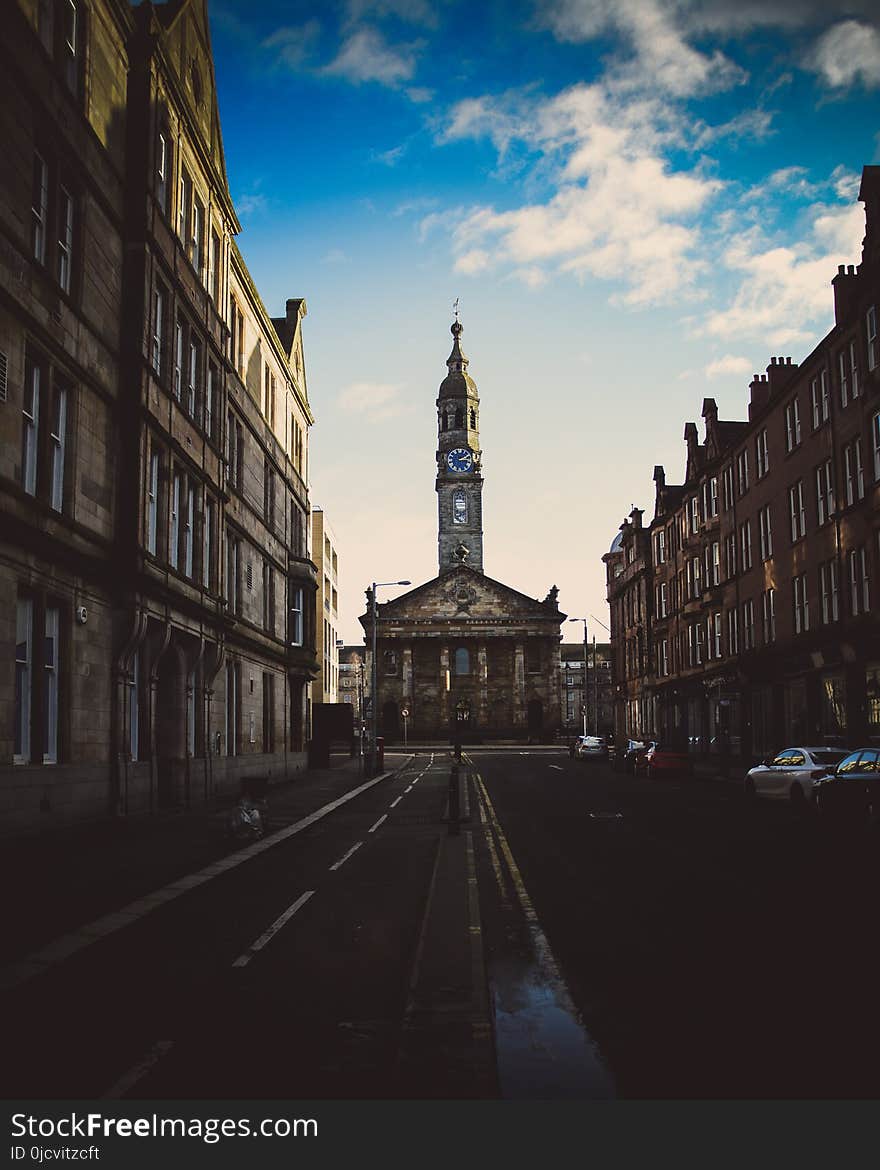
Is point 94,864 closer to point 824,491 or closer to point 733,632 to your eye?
point 824,491

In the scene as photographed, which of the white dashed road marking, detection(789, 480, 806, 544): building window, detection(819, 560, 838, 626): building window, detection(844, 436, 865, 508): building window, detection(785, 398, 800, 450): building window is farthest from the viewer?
detection(785, 398, 800, 450): building window

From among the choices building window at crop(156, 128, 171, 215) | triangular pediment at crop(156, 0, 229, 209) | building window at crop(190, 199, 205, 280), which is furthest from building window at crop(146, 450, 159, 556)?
triangular pediment at crop(156, 0, 229, 209)

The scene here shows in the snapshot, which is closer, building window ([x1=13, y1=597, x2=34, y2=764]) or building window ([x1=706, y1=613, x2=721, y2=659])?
building window ([x1=13, y1=597, x2=34, y2=764])

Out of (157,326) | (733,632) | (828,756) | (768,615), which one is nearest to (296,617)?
(768,615)

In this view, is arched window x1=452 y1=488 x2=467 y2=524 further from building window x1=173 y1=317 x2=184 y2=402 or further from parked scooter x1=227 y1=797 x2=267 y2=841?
parked scooter x1=227 y1=797 x2=267 y2=841

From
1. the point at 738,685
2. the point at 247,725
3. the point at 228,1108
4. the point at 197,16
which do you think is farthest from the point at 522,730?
the point at 228,1108

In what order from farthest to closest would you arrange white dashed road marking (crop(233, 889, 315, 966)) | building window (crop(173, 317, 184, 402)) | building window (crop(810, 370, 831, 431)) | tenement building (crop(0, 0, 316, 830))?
building window (crop(810, 370, 831, 431))
building window (crop(173, 317, 184, 402))
tenement building (crop(0, 0, 316, 830))
white dashed road marking (crop(233, 889, 315, 966))

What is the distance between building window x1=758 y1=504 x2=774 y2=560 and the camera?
4316 cm

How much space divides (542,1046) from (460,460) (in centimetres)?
11891

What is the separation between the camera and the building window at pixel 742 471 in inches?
1829

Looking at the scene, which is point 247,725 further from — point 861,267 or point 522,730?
point 522,730

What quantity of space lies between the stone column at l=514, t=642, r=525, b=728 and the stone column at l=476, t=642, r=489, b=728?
2.94 meters

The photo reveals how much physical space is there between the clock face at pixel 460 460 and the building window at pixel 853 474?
89.8 meters

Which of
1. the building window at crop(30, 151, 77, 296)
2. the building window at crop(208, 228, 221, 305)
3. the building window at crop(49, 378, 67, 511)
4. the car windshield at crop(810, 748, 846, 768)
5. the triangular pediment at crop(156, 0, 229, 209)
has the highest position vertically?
the triangular pediment at crop(156, 0, 229, 209)
